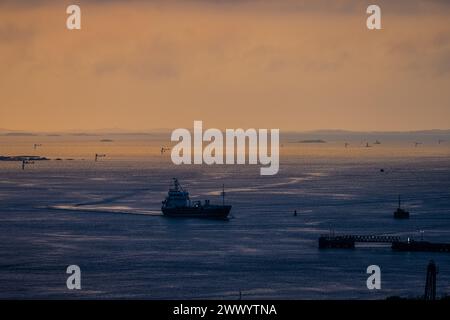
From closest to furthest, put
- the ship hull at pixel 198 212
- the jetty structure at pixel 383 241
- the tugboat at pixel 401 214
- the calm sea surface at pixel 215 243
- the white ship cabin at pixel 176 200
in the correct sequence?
the calm sea surface at pixel 215 243, the jetty structure at pixel 383 241, the tugboat at pixel 401 214, the ship hull at pixel 198 212, the white ship cabin at pixel 176 200

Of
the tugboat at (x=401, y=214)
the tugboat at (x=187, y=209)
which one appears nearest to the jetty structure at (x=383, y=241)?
the tugboat at (x=401, y=214)

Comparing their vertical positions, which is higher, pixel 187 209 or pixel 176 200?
pixel 176 200

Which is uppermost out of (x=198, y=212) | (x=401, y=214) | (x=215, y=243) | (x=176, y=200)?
(x=176, y=200)

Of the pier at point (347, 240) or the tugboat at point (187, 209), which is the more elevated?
the tugboat at point (187, 209)

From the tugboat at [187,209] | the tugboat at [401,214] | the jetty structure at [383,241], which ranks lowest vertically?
the jetty structure at [383,241]

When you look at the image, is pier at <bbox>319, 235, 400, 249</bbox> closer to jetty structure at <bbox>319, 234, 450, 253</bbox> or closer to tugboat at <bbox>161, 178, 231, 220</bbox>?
jetty structure at <bbox>319, 234, 450, 253</bbox>

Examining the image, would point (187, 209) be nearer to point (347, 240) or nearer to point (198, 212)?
point (198, 212)

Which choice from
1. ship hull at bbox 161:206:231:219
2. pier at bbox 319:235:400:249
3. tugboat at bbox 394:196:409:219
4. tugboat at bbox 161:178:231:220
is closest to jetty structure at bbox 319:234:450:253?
pier at bbox 319:235:400:249

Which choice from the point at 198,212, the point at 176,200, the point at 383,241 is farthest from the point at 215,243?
the point at 176,200

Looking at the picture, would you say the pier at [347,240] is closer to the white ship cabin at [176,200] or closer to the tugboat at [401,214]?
the tugboat at [401,214]
